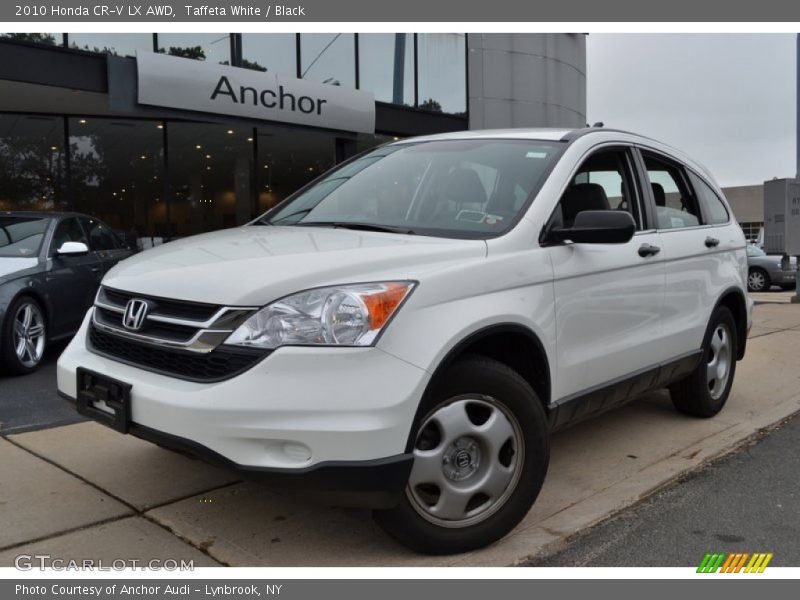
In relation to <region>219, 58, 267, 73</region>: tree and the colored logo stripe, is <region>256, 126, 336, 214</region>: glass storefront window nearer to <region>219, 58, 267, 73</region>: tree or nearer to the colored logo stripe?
<region>219, 58, 267, 73</region>: tree

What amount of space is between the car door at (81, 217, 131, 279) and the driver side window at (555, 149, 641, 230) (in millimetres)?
5409

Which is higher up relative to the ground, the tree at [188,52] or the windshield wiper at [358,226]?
the tree at [188,52]

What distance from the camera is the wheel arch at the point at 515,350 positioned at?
9.52ft

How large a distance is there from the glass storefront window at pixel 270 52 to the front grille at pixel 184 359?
1244 cm

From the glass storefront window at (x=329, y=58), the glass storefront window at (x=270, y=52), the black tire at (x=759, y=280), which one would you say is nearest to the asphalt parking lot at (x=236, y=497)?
the glass storefront window at (x=270, y=52)

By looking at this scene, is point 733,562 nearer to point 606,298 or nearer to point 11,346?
point 606,298

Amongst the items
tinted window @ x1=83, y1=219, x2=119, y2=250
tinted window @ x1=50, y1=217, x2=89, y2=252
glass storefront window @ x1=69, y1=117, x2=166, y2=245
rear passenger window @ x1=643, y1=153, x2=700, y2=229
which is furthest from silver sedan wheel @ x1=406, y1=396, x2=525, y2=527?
glass storefront window @ x1=69, y1=117, x2=166, y2=245

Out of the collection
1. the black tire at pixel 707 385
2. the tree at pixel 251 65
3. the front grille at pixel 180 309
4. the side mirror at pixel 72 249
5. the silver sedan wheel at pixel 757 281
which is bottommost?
the silver sedan wheel at pixel 757 281

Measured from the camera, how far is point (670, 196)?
4.72 metres

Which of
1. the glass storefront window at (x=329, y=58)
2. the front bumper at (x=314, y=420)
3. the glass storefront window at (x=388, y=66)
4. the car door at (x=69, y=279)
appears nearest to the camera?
the front bumper at (x=314, y=420)

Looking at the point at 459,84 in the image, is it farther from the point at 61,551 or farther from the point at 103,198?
the point at 61,551

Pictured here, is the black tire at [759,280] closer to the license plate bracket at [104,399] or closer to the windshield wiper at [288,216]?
the windshield wiper at [288,216]

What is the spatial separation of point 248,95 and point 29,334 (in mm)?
8540

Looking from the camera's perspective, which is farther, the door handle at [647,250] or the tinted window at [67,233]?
the tinted window at [67,233]
